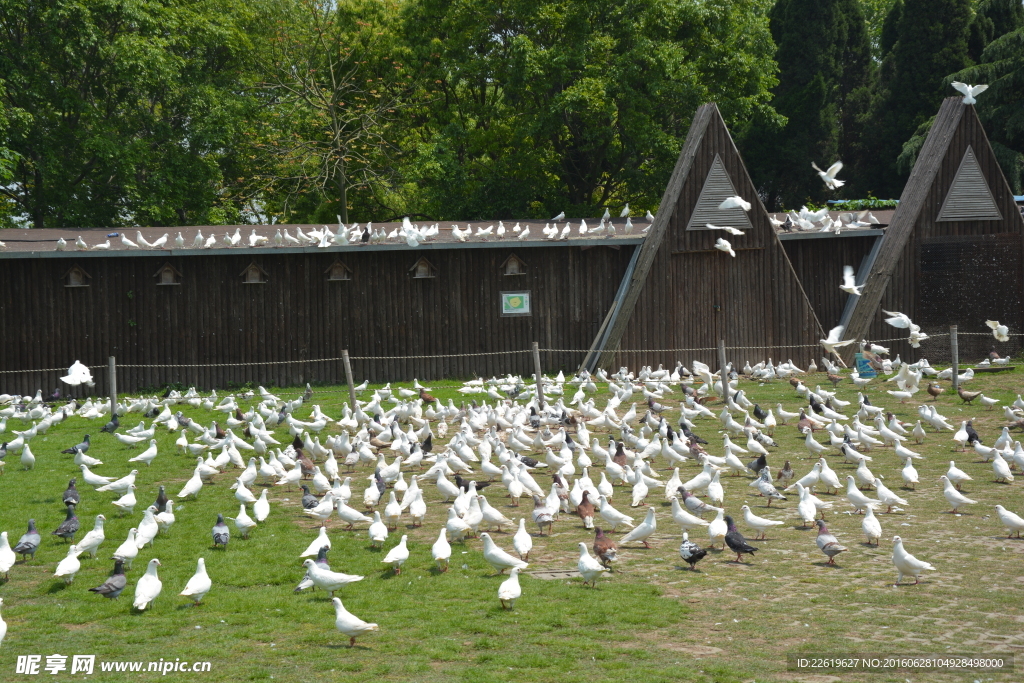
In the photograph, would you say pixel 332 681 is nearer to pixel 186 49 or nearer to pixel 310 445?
pixel 310 445

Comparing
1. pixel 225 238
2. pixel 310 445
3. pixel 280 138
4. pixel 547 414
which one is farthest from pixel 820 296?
pixel 280 138

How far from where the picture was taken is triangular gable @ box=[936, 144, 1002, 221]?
84.8 feet

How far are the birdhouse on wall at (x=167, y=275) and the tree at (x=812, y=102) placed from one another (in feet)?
80.9

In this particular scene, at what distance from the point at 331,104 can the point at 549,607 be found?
29.7 m

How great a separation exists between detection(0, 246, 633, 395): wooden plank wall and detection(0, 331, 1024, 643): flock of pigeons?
2.14m

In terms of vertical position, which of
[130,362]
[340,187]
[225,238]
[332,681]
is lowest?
[332,681]

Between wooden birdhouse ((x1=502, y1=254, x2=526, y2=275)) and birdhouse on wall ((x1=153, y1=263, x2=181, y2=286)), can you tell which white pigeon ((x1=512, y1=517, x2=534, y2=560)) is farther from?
birdhouse on wall ((x1=153, y1=263, x2=181, y2=286))

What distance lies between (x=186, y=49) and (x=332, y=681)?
110 feet

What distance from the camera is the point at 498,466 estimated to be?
13945 mm

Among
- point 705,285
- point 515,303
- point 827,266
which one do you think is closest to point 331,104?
point 515,303

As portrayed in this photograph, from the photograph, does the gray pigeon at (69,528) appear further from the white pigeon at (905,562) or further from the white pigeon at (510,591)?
the white pigeon at (905,562)

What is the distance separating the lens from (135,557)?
1007 centimetres

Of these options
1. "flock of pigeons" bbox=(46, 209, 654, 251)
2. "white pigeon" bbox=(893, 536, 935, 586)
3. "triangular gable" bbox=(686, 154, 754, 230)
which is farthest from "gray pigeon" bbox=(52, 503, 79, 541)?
"triangular gable" bbox=(686, 154, 754, 230)

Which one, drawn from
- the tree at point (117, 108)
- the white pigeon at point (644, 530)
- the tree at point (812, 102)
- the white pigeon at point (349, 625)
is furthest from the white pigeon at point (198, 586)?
the tree at point (812, 102)
